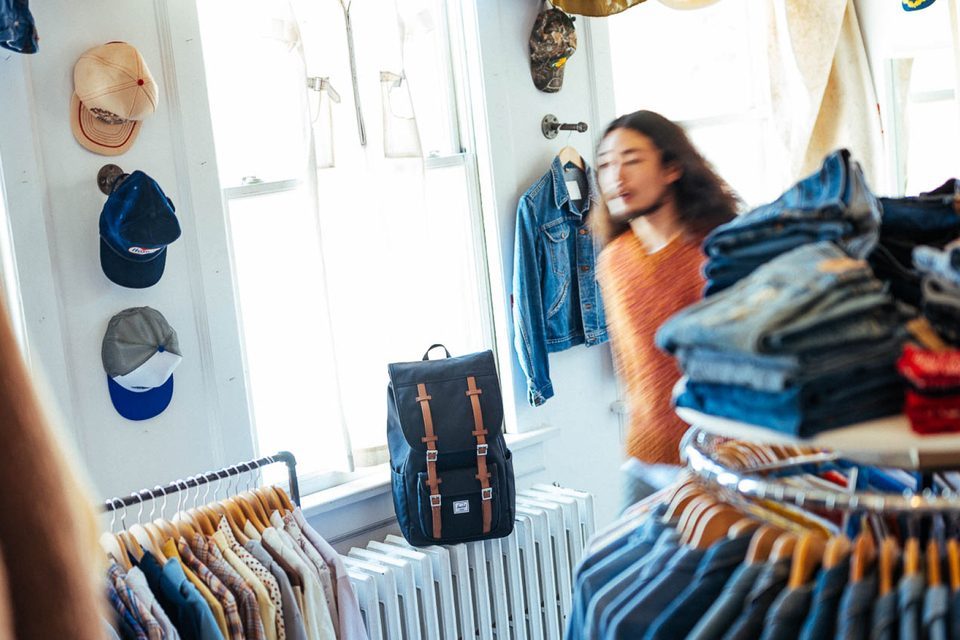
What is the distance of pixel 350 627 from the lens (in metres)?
2.12

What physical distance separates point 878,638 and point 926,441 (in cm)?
20

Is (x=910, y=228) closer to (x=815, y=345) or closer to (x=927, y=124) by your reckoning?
(x=815, y=345)

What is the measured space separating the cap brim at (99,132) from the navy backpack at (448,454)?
3.09 feet

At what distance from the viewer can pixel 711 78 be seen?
3928 mm

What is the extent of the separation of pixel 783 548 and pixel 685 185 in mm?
1199

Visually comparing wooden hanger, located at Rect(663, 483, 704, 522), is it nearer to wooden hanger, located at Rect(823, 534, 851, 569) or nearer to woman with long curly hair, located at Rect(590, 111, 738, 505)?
wooden hanger, located at Rect(823, 534, 851, 569)

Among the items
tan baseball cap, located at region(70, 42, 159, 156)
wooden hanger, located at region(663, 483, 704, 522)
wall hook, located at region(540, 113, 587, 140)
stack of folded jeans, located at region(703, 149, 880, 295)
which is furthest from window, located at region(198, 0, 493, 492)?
stack of folded jeans, located at region(703, 149, 880, 295)

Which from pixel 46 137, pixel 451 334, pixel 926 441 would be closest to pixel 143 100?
pixel 46 137

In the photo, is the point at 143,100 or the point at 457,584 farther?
the point at 457,584

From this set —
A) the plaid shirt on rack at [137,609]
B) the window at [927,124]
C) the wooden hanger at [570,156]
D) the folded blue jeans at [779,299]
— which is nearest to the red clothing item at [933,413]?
the folded blue jeans at [779,299]

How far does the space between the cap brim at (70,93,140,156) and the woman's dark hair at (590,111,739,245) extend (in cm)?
121

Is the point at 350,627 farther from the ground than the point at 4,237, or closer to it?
closer to it

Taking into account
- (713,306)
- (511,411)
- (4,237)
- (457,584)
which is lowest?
(457,584)

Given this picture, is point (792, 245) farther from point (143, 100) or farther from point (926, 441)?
point (143, 100)
